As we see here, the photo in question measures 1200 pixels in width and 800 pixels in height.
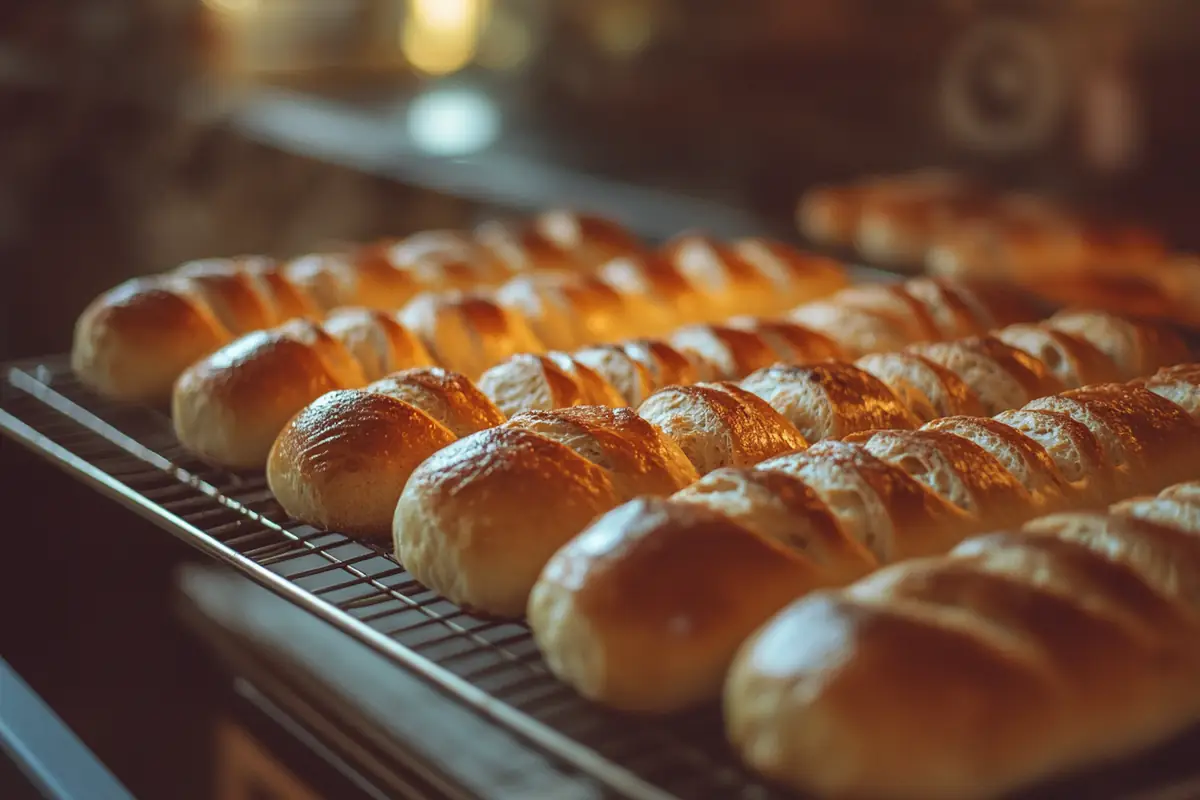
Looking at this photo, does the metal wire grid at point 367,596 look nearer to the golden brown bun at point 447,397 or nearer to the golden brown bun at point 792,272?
the golden brown bun at point 447,397

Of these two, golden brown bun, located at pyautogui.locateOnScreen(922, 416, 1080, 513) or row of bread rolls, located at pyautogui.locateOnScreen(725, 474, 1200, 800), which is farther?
golden brown bun, located at pyautogui.locateOnScreen(922, 416, 1080, 513)

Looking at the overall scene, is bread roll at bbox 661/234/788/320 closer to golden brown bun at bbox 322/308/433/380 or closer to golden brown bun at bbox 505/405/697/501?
golden brown bun at bbox 322/308/433/380

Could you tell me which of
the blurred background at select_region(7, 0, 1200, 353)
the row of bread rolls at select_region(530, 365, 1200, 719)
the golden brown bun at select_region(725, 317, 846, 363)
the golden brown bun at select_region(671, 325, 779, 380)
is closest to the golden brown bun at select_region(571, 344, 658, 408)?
the golden brown bun at select_region(671, 325, 779, 380)

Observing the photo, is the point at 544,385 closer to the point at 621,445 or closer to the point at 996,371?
the point at 621,445

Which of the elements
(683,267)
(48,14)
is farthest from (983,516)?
(48,14)

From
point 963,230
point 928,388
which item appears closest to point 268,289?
point 928,388

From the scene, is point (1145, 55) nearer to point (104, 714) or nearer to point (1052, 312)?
point (1052, 312)

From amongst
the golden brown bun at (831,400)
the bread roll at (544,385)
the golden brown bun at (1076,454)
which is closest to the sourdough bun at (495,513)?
the bread roll at (544,385)
